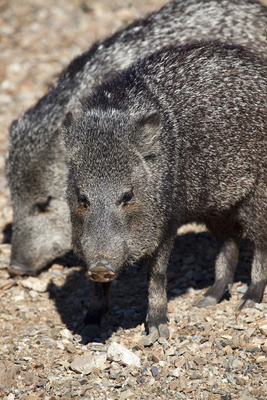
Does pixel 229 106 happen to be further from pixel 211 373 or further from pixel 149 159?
pixel 211 373

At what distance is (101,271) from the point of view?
11.8 feet

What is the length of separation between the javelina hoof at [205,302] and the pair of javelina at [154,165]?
0.02 meters

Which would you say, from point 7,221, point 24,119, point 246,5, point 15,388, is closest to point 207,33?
point 246,5

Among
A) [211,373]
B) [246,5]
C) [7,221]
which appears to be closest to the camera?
[211,373]

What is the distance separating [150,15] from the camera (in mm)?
6914

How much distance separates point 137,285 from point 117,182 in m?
1.79

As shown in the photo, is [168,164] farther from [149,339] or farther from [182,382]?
[182,382]

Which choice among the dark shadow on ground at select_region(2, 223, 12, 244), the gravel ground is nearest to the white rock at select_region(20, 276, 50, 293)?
the gravel ground

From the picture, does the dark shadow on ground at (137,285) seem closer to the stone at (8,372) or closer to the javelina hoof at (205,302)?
the javelina hoof at (205,302)

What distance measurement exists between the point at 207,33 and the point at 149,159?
104 inches

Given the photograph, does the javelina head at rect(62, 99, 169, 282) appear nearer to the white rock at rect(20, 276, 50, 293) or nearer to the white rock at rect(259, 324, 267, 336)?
the white rock at rect(259, 324, 267, 336)

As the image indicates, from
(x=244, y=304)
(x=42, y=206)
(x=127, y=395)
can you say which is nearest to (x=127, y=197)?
(x=127, y=395)

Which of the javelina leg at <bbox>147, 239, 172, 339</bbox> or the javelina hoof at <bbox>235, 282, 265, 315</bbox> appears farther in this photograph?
the javelina hoof at <bbox>235, 282, 265, 315</bbox>

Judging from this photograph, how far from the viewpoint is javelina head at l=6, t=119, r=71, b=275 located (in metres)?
5.85
